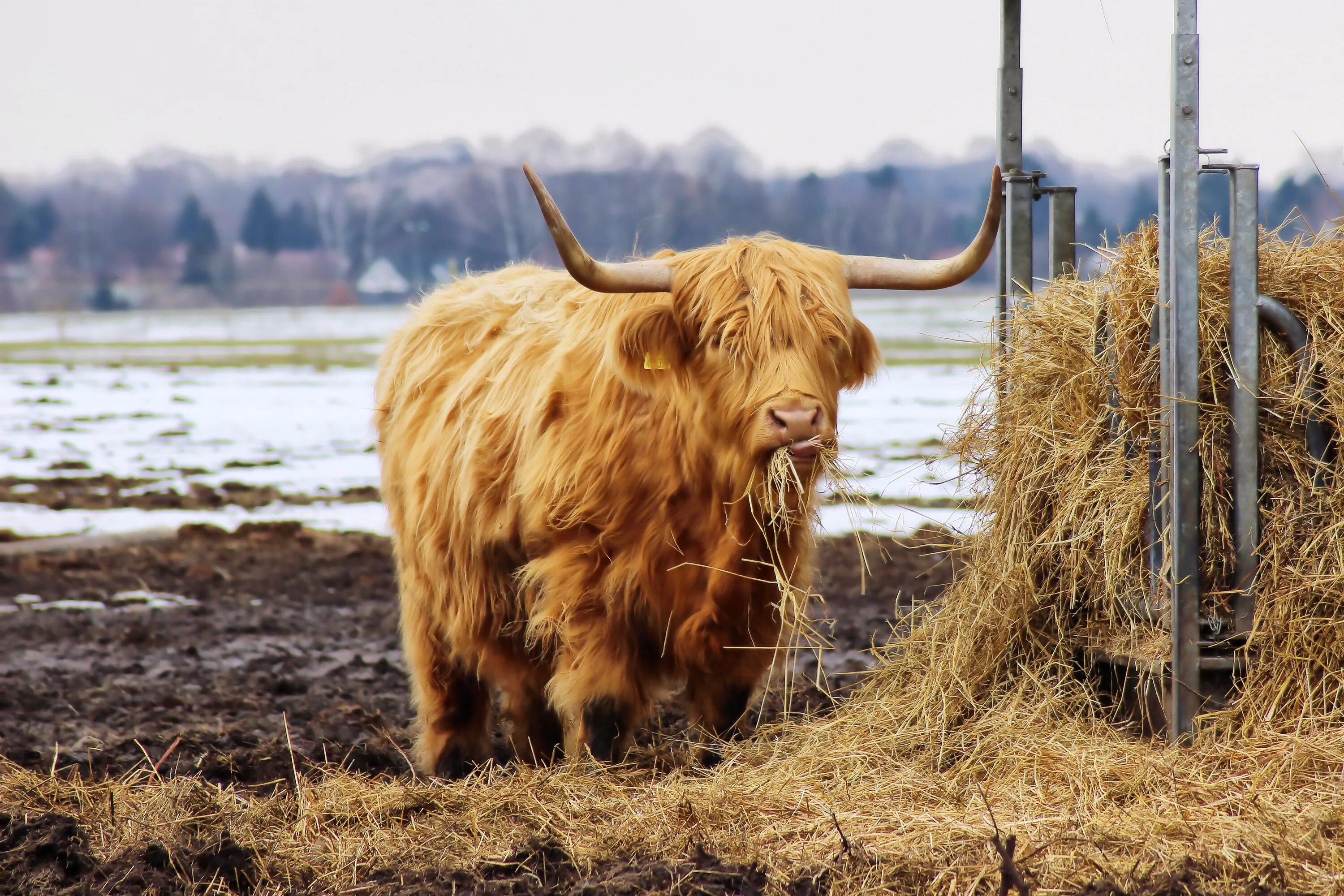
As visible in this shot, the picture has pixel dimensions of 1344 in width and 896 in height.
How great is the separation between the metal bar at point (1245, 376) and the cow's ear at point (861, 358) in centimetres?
96

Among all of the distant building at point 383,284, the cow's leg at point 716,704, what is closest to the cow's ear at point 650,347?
the cow's leg at point 716,704

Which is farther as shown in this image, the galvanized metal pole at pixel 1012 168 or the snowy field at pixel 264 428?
the snowy field at pixel 264 428

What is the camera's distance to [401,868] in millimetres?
2930

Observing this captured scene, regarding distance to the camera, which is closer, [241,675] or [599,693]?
[599,693]

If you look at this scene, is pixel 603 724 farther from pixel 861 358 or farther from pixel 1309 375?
pixel 1309 375

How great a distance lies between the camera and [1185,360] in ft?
10.8

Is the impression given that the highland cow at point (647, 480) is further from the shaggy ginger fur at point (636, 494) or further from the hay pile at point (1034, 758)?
the hay pile at point (1034, 758)

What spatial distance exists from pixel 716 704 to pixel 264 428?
561 inches

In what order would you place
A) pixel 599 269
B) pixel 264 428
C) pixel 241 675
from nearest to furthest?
pixel 599 269
pixel 241 675
pixel 264 428

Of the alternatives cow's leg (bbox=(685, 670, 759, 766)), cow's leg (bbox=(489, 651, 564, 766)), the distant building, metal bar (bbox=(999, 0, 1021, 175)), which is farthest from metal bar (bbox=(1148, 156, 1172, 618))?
the distant building

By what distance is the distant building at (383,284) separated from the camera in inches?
2635

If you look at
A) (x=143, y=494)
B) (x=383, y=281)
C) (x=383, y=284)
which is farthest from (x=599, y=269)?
(x=383, y=281)

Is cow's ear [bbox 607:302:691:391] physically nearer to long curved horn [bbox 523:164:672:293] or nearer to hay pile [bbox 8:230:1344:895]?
long curved horn [bbox 523:164:672:293]

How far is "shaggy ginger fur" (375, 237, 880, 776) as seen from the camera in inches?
137
